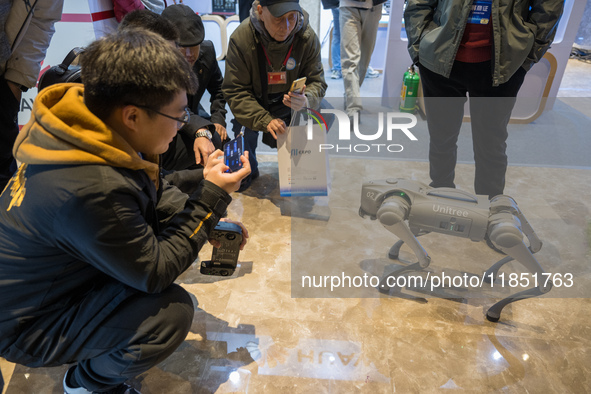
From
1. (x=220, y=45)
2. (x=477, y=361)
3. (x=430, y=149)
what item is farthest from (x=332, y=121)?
(x=220, y=45)

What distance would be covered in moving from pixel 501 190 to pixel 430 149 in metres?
0.35

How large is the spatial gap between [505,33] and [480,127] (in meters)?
0.38

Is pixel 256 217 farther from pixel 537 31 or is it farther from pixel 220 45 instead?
pixel 220 45

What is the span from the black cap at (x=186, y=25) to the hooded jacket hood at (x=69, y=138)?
1132 mm

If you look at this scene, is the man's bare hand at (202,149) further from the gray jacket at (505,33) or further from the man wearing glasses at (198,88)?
the gray jacket at (505,33)

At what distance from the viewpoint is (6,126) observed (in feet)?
6.63

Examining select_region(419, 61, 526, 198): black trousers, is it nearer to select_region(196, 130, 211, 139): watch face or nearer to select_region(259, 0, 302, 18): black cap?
select_region(259, 0, 302, 18): black cap

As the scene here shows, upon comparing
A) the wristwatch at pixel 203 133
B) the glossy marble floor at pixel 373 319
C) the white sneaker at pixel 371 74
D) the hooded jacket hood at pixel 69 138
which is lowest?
the white sneaker at pixel 371 74

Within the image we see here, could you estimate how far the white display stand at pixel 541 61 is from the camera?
12.0ft

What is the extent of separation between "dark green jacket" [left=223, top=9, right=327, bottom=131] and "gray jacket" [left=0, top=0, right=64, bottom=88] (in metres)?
0.84

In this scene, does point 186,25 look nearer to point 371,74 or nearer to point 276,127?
point 276,127

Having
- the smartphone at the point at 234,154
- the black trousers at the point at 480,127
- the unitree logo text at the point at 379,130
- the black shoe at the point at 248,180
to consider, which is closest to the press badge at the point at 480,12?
the black trousers at the point at 480,127

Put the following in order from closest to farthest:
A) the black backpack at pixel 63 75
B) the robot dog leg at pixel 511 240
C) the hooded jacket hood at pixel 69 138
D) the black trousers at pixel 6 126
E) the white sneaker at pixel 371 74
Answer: the hooded jacket hood at pixel 69 138 → the robot dog leg at pixel 511 240 → the black backpack at pixel 63 75 → the black trousers at pixel 6 126 → the white sneaker at pixel 371 74

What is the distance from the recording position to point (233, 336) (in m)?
1.65
